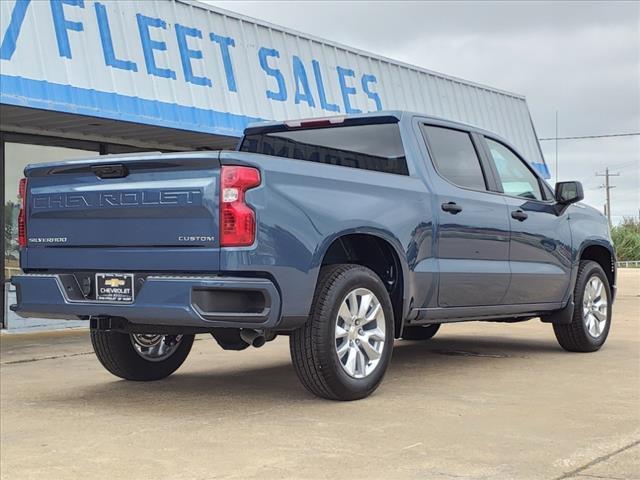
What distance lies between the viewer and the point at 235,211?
17.4ft

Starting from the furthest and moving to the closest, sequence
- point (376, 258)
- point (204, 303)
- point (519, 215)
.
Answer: point (519, 215), point (376, 258), point (204, 303)

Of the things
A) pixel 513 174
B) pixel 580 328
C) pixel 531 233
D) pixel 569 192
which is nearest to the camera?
pixel 531 233

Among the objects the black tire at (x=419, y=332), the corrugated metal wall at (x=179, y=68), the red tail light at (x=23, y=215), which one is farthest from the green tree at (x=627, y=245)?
the red tail light at (x=23, y=215)

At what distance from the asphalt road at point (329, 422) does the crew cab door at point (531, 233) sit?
67 centimetres

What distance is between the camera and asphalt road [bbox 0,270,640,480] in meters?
4.34

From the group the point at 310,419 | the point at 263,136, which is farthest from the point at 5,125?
the point at 310,419

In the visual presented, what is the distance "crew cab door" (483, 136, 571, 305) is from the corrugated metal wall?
200 inches

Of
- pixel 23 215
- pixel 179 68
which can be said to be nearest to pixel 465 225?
pixel 23 215

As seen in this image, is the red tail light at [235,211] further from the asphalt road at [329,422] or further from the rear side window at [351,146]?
the rear side window at [351,146]

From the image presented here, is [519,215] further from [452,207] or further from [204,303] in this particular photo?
[204,303]

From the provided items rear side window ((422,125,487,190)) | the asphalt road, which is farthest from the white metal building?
rear side window ((422,125,487,190))

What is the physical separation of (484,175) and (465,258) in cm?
90

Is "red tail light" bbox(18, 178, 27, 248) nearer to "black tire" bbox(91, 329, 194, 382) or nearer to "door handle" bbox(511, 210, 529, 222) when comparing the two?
"black tire" bbox(91, 329, 194, 382)

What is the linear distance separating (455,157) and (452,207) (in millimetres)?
603
